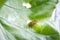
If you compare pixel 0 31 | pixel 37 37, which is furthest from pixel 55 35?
pixel 0 31

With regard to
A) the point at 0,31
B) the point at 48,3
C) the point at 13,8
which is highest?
the point at 48,3

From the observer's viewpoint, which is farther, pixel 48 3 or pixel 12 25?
pixel 48 3

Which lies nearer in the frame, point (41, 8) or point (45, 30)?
point (45, 30)

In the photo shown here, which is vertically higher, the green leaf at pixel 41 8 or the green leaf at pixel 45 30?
the green leaf at pixel 41 8

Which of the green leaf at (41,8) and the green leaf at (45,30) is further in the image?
the green leaf at (41,8)

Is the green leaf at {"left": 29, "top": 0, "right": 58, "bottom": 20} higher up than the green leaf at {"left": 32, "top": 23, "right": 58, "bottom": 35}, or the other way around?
the green leaf at {"left": 29, "top": 0, "right": 58, "bottom": 20}

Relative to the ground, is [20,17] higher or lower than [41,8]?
lower

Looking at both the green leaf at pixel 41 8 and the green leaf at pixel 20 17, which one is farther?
the green leaf at pixel 41 8

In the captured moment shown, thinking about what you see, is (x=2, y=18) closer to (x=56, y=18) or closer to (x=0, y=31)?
(x=0, y=31)
